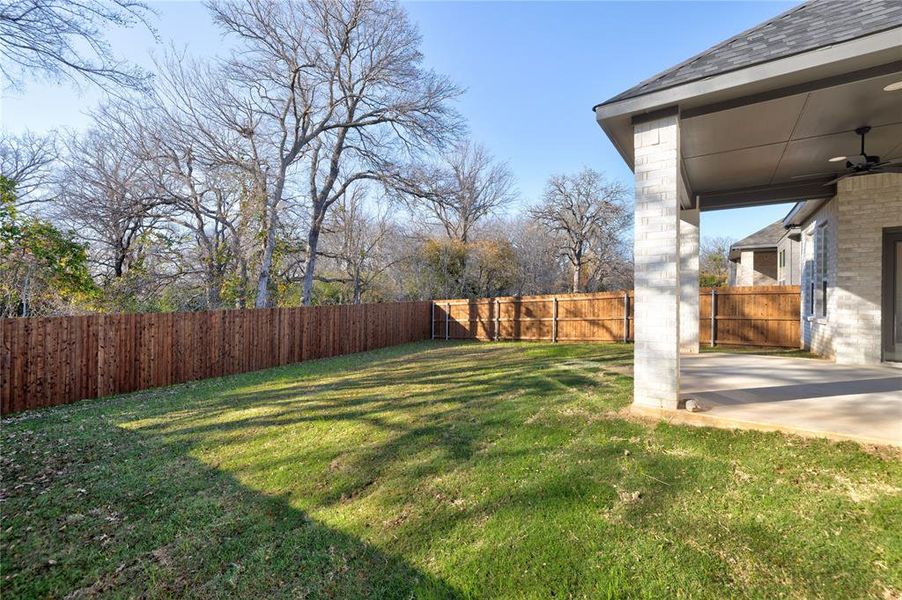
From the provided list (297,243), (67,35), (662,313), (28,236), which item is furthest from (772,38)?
(297,243)

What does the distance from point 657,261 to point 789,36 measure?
2.28 metres

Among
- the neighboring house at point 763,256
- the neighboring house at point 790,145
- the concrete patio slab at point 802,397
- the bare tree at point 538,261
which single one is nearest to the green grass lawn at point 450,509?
the concrete patio slab at point 802,397

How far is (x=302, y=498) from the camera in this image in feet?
9.24

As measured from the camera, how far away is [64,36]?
5.46m

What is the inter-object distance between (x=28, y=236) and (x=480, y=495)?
10.3 metres

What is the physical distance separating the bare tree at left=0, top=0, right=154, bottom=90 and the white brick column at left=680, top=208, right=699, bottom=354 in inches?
394

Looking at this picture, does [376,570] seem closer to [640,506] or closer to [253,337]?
[640,506]

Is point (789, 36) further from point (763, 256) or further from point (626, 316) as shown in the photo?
point (763, 256)

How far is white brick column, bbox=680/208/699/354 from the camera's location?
765 cm

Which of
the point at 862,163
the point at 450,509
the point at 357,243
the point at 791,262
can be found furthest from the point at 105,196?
the point at 791,262

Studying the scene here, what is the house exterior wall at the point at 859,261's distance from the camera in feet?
Result: 19.9

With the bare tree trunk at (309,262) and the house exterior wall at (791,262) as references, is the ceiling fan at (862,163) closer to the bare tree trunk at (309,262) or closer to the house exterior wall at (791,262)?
the house exterior wall at (791,262)

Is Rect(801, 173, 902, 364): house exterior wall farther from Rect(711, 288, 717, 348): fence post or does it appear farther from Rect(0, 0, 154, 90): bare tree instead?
Rect(0, 0, 154, 90): bare tree

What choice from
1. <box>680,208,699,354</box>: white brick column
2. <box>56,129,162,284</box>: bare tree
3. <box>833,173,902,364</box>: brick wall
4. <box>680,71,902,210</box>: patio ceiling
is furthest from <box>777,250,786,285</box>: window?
<box>56,129,162,284</box>: bare tree
